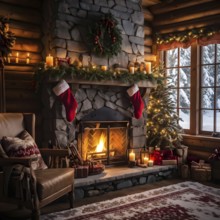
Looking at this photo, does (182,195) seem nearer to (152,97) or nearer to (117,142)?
(117,142)

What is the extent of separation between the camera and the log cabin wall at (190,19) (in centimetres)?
517

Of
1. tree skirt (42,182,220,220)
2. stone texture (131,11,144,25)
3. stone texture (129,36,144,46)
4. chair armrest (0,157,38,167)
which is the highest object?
stone texture (131,11,144,25)

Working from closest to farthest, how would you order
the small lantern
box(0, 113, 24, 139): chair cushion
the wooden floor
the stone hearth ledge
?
the wooden floor
box(0, 113, 24, 139): chair cushion
the stone hearth ledge
the small lantern

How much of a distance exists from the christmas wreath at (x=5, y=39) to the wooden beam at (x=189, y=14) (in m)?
3.00

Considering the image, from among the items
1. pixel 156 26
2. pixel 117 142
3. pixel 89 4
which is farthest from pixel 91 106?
pixel 156 26

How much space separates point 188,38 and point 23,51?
9.27ft

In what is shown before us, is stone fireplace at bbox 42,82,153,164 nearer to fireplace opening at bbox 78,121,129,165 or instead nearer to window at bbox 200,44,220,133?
fireplace opening at bbox 78,121,129,165

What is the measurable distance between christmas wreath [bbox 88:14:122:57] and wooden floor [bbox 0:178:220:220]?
2.08 meters

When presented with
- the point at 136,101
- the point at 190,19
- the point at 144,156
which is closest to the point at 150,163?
the point at 144,156

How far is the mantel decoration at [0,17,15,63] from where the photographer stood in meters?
4.16

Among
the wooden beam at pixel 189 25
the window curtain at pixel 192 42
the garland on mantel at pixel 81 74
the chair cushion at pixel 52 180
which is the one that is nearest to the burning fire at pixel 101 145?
the garland on mantel at pixel 81 74

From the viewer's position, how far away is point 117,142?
5.12 meters

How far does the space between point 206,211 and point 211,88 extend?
8.09 feet

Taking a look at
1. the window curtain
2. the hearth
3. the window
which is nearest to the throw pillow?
the hearth
